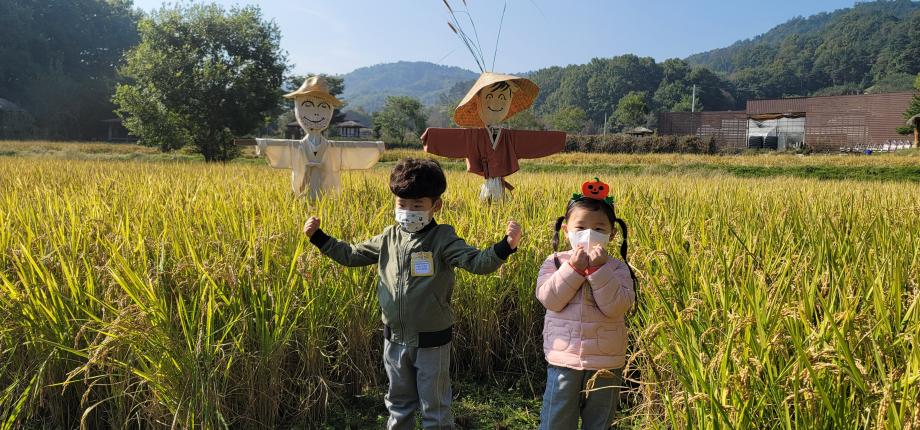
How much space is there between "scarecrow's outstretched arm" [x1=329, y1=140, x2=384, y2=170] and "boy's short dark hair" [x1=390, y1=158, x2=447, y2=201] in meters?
2.69

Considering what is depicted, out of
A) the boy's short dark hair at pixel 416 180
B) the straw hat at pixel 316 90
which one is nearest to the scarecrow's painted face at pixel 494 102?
the straw hat at pixel 316 90

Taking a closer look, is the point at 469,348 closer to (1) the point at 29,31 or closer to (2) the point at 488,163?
(2) the point at 488,163

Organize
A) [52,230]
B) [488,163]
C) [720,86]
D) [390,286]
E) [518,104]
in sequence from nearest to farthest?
[390,286] < [52,230] < [488,163] < [518,104] < [720,86]

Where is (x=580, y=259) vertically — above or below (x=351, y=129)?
below

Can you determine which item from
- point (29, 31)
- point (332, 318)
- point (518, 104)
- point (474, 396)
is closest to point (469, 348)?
point (474, 396)

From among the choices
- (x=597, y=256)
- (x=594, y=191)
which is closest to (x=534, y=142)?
(x=594, y=191)

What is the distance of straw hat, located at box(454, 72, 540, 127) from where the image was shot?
13.2 feet

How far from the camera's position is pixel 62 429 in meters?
1.99

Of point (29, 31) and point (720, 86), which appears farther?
point (720, 86)

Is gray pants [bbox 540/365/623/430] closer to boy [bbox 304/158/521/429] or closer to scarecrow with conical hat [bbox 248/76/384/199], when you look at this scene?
boy [bbox 304/158/521/429]

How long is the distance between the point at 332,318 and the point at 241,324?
45 centimetres

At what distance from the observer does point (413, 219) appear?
5.91 feet

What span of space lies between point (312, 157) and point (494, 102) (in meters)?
1.43

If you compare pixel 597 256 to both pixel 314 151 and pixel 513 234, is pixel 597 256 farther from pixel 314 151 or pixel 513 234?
pixel 314 151
